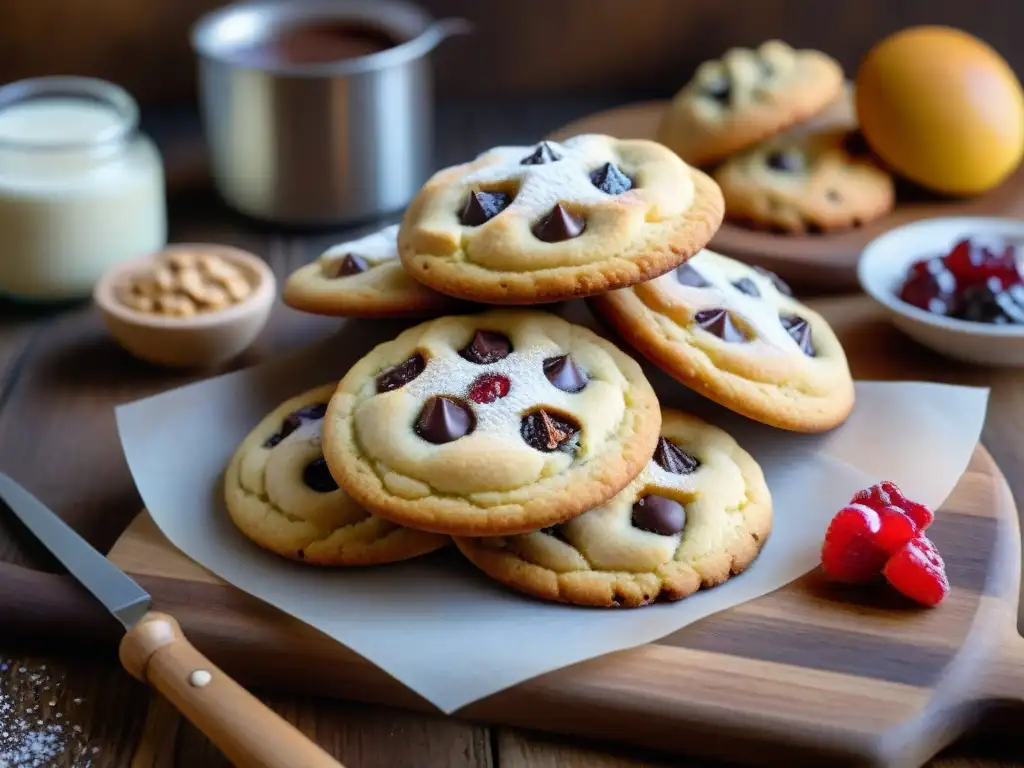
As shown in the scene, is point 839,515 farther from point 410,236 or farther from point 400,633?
point 410,236

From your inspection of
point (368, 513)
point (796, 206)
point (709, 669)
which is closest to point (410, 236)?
point (368, 513)

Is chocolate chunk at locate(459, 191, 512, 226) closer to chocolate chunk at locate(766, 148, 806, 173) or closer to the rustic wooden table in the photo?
the rustic wooden table

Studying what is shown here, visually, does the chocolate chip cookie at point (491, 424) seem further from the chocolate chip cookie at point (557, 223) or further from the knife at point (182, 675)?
the knife at point (182, 675)

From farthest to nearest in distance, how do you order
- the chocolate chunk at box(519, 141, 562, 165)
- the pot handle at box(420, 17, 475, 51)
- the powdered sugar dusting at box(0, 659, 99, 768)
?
the pot handle at box(420, 17, 475, 51) → the chocolate chunk at box(519, 141, 562, 165) → the powdered sugar dusting at box(0, 659, 99, 768)

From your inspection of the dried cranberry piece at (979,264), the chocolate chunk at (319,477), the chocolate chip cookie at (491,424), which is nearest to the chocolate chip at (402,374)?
the chocolate chip cookie at (491,424)

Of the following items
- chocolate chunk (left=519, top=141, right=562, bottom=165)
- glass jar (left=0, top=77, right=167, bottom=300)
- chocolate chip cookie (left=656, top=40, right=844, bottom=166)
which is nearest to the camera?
chocolate chunk (left=519, top=141, right=562, bottom=165)

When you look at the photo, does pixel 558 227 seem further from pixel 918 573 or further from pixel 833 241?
pixel 833 241

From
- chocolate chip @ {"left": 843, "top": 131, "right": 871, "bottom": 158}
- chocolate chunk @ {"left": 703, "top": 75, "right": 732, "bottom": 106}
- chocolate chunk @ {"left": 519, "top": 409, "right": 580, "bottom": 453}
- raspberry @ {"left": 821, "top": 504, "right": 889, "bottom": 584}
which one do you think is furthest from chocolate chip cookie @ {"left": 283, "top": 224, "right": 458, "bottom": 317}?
chocolate chip @ {"left": 843, "top": 131, "right": 871, "bottom": 158}
